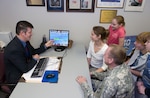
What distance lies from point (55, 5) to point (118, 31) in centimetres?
117

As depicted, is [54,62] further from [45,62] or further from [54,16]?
[54,16]

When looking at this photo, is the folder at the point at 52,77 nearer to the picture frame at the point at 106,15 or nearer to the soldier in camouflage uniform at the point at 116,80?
the soldier in camouflage uniform at the point at 116,80

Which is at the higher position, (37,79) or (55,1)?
(55,1)

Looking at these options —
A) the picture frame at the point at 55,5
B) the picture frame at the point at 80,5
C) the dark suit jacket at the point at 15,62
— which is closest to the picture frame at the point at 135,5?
the picture frame at the point at 80,5

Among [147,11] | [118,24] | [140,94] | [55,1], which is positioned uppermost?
[55,1]

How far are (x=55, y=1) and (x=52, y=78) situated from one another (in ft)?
4.77

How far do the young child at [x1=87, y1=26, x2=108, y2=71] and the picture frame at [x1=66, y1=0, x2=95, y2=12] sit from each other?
2.21 ft

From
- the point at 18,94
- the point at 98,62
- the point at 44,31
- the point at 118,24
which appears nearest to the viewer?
the point at 18,94

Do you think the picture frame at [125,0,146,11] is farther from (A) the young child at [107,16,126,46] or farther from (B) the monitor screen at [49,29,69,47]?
(B) the monitor screen at [49,29,69,47]

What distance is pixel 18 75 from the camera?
174 centimetres

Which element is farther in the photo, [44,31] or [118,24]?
[44,31]

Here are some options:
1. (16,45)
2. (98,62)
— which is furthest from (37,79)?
(98,62)

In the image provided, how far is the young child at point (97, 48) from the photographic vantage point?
1.92 meters

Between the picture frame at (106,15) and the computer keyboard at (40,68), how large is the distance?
1.26 m
